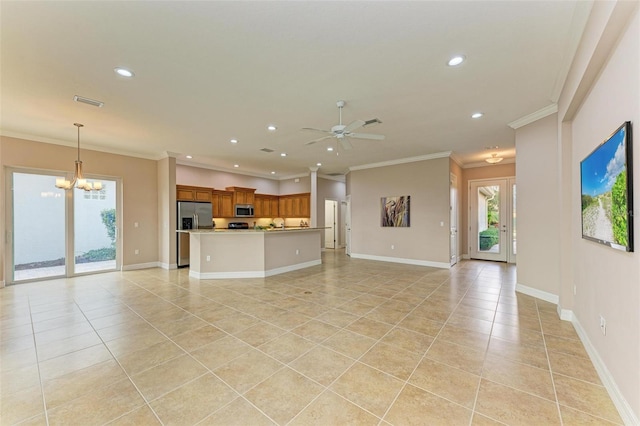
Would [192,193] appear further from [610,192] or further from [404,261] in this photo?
[610,192]

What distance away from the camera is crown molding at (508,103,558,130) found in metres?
3.87

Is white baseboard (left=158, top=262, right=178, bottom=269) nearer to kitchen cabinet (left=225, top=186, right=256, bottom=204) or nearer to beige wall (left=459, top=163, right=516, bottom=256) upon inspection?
kitchen cabinet (left=225, top=186, right=256, bottom=204)

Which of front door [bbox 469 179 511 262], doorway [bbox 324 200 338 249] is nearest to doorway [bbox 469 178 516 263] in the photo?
front door [bbox 469 179 511 262]

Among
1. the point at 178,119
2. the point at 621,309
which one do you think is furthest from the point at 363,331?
the point at 178,119

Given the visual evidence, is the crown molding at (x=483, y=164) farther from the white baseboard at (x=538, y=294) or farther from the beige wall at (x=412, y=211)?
the white baseboard at (x=538, y=294)

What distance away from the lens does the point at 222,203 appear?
8.55 m

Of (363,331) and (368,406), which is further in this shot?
(363,331)

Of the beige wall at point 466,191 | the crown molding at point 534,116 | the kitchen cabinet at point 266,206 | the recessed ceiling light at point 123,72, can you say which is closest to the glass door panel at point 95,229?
the kitchen cabinet at point 266,206

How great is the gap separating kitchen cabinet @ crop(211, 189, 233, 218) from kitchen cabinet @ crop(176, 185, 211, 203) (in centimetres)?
30

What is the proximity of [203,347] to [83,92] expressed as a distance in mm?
3611

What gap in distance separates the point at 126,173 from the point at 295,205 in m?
5.35

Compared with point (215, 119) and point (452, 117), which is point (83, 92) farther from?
point (452, 117)

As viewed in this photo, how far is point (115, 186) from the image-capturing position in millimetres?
6441

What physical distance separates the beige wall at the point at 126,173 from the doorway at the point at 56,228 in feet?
0.65
